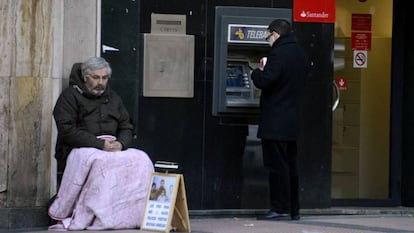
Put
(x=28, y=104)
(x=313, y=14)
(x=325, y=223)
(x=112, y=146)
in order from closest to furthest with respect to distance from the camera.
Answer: (x=112, y=146)
(x=28, y=104)
(x=325, y=223)
(x=313, y=14)

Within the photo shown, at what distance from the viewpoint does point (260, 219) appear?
8.28 m

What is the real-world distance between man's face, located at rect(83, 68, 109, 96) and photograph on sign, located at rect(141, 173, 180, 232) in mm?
839

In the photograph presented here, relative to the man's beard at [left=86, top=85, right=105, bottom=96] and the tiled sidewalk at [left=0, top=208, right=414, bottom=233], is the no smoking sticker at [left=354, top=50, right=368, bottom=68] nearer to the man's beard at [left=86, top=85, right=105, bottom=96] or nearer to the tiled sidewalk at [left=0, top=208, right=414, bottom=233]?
the tiled sidewalk at [left=0, top=208, right=414, bottom=233]

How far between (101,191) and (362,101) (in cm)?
335

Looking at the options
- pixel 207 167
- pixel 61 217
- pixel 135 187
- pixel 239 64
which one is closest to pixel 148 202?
pixel 135 187

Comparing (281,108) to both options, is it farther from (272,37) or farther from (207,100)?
(207,100)

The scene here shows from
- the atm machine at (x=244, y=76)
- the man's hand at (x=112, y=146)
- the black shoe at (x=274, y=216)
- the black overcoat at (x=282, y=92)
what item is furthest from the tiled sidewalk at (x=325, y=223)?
the black overcoat at (x=282, y=92)

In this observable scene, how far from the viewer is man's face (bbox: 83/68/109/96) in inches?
290

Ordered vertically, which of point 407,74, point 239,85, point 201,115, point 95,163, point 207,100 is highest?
point 407,74

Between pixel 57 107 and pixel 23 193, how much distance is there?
825 mm

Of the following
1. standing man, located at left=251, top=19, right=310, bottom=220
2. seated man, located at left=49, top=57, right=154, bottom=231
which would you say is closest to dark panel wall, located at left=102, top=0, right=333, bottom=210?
standing man, located at left=251, top=19, right=310, bottom=220

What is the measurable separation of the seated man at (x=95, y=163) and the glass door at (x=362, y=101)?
2.60m

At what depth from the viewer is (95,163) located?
7168 millimetres

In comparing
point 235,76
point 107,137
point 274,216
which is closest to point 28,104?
point 107,137
